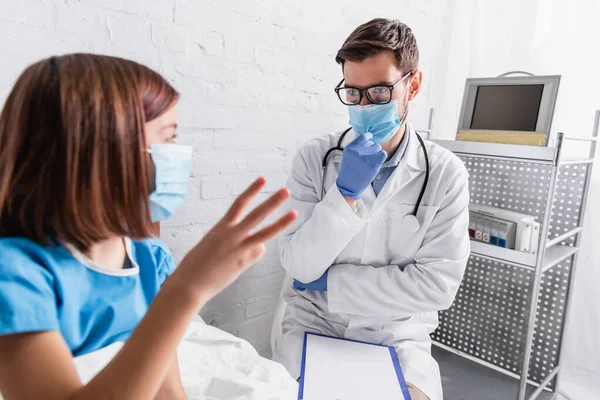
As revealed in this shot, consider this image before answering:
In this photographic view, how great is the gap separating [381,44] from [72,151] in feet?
2.98

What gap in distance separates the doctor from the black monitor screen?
0.58 metres

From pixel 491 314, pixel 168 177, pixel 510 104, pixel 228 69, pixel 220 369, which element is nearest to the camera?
pixel 168 177

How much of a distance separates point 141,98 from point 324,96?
50.0 inches

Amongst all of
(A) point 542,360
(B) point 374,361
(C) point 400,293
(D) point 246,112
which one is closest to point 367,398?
(B) point 374,361

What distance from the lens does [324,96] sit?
184cm

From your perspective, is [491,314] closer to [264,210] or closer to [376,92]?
[376,92]

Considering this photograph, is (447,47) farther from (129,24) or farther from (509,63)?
(129,24)

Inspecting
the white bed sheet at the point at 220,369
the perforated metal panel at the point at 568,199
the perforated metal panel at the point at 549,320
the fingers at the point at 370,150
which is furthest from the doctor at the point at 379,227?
the perforated metal panel at the point at 549,320

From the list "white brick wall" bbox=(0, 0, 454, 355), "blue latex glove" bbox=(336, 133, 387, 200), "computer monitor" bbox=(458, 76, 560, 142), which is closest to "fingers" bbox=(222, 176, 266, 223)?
"blue latex glove" bbox=(336, 133, 387, 200)

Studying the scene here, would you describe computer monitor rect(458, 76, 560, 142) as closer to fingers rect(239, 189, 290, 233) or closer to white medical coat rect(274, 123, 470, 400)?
white medical coat rect(274, 123, 470, 400)

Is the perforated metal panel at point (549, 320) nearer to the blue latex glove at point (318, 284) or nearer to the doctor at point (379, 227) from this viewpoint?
the doctor at point (379, 227)

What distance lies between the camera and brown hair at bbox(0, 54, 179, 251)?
596 millimetres

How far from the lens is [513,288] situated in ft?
6.76

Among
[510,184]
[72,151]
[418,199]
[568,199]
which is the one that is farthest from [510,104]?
[72,151]
